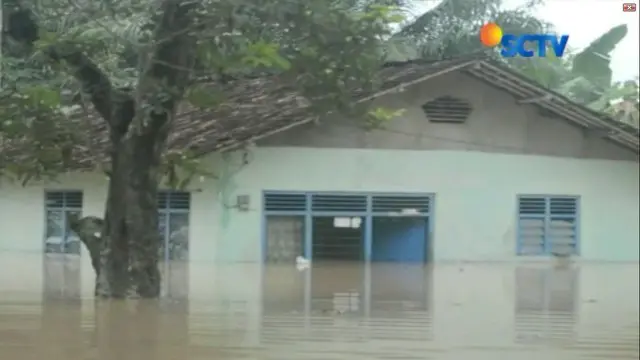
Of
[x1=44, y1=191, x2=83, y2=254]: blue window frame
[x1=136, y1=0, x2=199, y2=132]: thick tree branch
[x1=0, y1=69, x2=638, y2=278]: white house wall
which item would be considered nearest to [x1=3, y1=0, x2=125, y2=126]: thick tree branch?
[x1=136, y1=0, x2=199, y2=132]: thick tree branch

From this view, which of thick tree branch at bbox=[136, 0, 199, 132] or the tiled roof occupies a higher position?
the tiled roof

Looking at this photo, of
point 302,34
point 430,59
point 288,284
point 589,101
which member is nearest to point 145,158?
point 302,34

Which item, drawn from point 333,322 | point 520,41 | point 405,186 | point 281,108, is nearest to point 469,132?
point 405,186

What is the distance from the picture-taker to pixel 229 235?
18.9 metres

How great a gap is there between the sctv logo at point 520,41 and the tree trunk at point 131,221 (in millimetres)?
4845

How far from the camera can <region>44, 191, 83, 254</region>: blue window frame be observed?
19.3 metres

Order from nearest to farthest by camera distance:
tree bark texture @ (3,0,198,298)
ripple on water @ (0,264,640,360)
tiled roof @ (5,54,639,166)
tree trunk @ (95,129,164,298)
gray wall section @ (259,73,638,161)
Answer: ripple on water @ (0,264,640,360) → tree bark texture @ (3,0,198,298) → tree trunk @ (95,129,164,298) → tiled roof @ (5,54,639,166) → gray wall section @ (259,73,638,161)

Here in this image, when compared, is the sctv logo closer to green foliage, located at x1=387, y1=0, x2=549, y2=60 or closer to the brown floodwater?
green foliage, located at x1=387, y1=0, x2=549, y2=60

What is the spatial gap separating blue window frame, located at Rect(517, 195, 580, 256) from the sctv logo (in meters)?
4.48

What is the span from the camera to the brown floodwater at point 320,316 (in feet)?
27.6

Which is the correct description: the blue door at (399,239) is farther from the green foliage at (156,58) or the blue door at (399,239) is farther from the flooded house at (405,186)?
the green foliage at (156,58)

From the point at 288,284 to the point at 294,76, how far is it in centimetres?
492

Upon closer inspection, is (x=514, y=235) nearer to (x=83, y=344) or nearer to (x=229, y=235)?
(x=229, y=235)

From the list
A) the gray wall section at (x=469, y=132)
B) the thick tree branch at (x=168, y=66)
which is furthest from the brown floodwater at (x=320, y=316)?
the gray wall section at (x=469, y=132)
